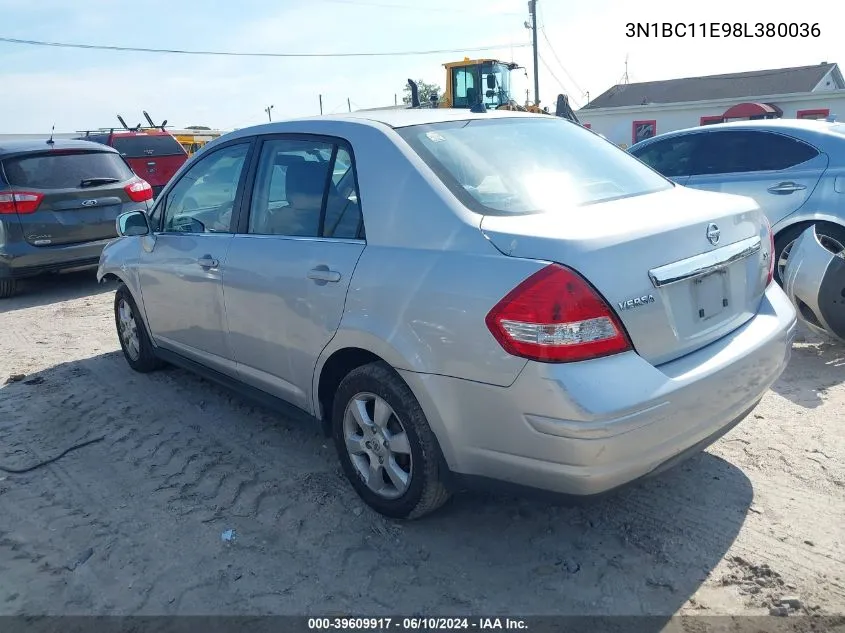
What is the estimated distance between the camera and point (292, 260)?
3.35 metres

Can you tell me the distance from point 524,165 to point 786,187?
153 inches

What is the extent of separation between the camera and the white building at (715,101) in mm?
23094

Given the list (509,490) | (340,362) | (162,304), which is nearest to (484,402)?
(509,490)

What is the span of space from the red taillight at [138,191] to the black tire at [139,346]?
396 centimetres

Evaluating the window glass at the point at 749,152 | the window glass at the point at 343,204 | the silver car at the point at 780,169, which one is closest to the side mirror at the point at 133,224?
the window glass at the point at 343,204

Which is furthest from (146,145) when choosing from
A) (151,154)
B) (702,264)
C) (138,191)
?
(702,264)

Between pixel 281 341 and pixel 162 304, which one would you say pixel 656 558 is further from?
pixel 162 304

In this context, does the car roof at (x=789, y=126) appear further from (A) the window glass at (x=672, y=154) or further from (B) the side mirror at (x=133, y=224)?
(B) the side mirror at (x=133, y=224)

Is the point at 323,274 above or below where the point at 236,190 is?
below

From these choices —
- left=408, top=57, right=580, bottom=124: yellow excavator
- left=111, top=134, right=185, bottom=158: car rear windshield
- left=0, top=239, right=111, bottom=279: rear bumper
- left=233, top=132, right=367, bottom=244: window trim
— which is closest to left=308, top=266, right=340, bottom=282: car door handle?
left=233, top=132, right=367, bottom=244: window trim

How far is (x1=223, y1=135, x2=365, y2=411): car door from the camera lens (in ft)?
10.3

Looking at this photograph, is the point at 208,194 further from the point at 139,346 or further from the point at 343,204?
the point at 139,346

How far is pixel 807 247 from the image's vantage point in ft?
16.5

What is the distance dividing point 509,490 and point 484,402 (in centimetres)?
36
